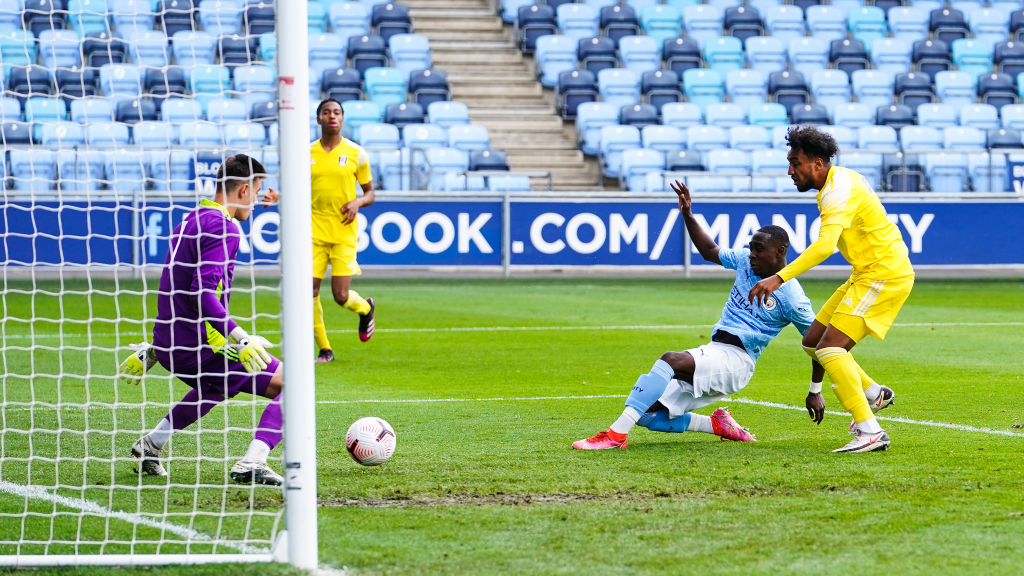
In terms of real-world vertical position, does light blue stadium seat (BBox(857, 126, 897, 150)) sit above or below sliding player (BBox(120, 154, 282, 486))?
below

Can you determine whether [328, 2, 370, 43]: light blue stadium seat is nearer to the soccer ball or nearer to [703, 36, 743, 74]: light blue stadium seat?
[703, 36, 743, 74]: light blue stadium seat

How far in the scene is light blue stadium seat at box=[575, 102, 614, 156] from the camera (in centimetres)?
2136

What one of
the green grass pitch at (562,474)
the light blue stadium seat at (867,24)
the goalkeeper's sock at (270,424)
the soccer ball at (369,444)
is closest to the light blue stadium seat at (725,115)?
the light blue stadium seat at (867,24)

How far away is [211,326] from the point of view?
479 cm

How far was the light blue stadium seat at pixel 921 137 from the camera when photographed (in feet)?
70.2

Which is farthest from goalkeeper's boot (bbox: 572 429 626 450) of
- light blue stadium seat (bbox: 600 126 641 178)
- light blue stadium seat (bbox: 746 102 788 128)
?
light blue stadium seat (bbox: 746 102 788 128)

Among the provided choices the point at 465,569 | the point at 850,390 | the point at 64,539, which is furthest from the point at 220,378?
the point at 850,390

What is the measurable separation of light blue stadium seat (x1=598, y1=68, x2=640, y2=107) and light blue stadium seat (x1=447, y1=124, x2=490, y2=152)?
9.42ft

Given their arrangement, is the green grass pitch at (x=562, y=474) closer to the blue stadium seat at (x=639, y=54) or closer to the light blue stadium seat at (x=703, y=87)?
the light blue stadium seat at (x=703, y=87)

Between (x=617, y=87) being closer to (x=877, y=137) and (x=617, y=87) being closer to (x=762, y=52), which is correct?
(x=762, y=52)

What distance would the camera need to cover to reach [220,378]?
15.9 ft

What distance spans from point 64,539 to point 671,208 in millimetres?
15032

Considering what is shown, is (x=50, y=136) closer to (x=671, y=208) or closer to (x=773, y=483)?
(x=671, y=208)

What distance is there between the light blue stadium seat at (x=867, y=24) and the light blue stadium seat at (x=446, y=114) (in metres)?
9.19
